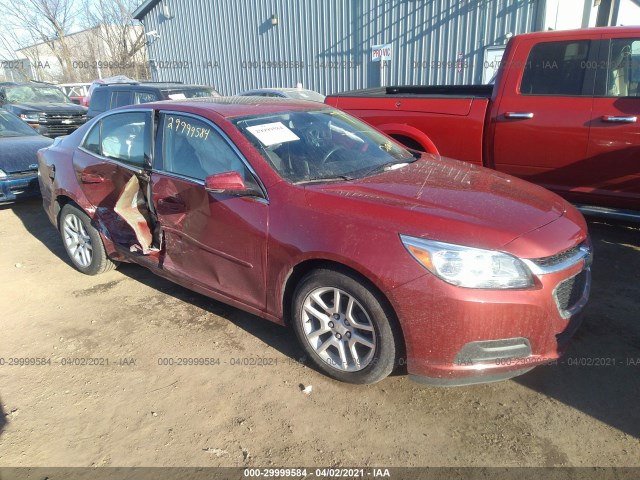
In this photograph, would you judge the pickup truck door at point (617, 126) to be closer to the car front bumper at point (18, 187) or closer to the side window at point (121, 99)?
the car front bumper at point (18, 187)

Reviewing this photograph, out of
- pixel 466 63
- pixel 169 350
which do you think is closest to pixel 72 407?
pixel 169 350

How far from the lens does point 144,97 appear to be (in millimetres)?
8844

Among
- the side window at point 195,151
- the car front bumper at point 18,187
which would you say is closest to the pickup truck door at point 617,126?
the side window at point 195,151

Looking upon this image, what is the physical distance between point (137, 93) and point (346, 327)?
7921 mm

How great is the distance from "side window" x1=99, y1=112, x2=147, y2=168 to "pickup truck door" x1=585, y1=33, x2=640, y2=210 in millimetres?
3889

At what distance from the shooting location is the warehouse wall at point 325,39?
12719 mm

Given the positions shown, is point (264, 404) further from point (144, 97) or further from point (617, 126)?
point (144, 97)

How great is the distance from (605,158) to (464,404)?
2.91 m

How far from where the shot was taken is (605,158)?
430 cm

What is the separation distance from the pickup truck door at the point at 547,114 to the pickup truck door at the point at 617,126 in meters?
0.07

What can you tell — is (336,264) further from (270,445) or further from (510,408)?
(510,408)

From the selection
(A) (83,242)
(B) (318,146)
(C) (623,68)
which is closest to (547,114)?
(C) (623,68)

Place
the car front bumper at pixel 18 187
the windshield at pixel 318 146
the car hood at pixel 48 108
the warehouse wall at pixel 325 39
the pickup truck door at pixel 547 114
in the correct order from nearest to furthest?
the windshield at pixel 318 146, the pickup truck door at pixel 547 114, the car front bumper at pixel 18 187, the car hood at pixel 48 108, the warehouse wall at pixel 325 39

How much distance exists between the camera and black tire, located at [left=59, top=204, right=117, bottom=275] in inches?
168
